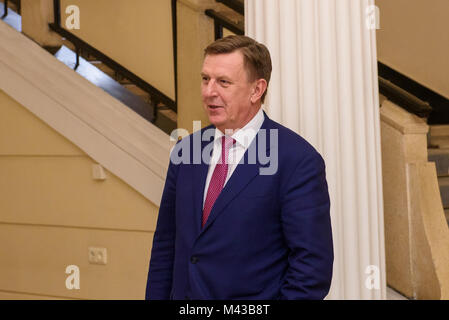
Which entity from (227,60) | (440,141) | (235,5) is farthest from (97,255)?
(440,141)

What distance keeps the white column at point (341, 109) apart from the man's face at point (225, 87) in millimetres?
396

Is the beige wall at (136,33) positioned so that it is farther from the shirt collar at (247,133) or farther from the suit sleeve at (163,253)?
the shirt collar at (247,133)

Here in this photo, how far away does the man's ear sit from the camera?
1840 mm

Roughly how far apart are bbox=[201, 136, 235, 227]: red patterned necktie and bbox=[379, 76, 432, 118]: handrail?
6.88 ft

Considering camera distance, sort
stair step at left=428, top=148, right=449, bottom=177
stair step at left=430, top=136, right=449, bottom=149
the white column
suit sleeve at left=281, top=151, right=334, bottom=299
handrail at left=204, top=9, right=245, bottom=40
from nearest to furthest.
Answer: suit sleeve at left=281, top=151, right=334, bottom=299 → the white column → handrail at left=204, top=9, right=245, bottom=40 → stair step at left=428, top=148, right=449, bottom=177 → stair step at left=430, top=136, right=449, bottom=149

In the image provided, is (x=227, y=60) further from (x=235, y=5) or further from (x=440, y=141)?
(x=440, y=141)

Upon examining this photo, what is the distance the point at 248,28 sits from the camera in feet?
7.61

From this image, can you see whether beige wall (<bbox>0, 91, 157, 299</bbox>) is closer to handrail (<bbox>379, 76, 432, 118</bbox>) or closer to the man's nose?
handrail (<bbox>379, 76, 432, 118</bbox>)

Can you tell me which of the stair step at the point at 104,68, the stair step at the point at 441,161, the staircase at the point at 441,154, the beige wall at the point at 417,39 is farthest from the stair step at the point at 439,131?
the stair step at the point at 104,68

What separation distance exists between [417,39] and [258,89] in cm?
432

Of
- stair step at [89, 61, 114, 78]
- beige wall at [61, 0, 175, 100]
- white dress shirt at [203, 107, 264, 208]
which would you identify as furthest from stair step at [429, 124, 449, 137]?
white dress shirt at [203, 107, 264, 208]
